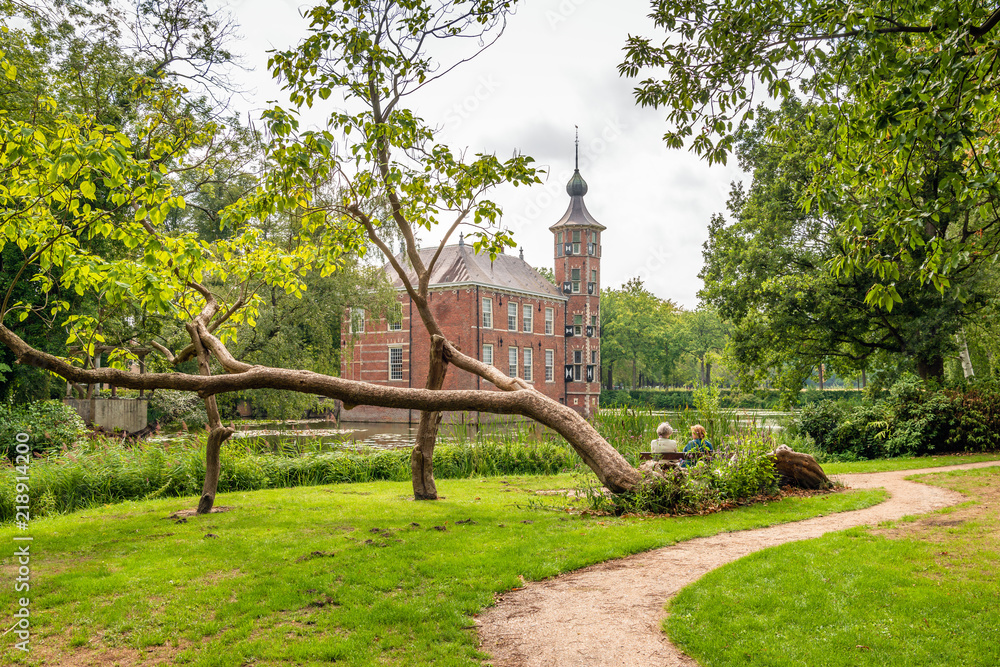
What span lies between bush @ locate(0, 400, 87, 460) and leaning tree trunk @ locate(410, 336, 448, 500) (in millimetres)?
8718

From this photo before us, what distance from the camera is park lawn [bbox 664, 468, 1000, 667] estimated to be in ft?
13.9

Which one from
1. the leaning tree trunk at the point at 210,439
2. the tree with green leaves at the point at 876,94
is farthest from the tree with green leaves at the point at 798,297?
the leaning tree trunk at the point at 210,439

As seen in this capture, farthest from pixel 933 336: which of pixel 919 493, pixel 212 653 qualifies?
pixel 212 653

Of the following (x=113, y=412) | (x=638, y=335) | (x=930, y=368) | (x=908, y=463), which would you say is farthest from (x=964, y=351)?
(x=638, y=335)

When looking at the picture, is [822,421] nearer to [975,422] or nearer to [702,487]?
[975,422]

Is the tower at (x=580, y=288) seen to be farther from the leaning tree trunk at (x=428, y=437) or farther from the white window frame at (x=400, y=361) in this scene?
the leaning tree trunk at (x=428, y=437)

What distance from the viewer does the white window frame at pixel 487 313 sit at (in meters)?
41.0

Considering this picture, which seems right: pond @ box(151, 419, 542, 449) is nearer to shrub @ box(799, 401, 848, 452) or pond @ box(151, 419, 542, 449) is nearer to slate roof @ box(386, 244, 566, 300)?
shrub @ box(799, 401, 848, 452)

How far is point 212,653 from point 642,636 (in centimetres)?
291

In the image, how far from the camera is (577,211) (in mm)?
48719

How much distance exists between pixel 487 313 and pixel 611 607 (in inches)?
1423

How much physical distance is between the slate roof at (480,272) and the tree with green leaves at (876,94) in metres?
31.6

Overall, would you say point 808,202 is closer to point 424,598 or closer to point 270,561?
point 424,598

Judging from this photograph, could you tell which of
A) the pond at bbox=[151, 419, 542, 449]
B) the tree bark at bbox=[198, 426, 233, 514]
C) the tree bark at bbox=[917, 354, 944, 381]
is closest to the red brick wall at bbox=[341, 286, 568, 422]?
the pond at bbox=[151, 419, 542, 449]
